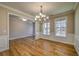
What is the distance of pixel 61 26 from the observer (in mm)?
2014

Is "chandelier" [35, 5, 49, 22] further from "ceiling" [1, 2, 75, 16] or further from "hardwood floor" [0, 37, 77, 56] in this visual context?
"hardwood floor" [0, 37, 77, 56]

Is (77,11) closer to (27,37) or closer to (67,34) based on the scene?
(67,34)

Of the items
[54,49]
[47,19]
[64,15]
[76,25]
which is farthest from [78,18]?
[54,49]

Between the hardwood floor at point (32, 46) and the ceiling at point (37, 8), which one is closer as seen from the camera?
the ceiling at point (37, 8)

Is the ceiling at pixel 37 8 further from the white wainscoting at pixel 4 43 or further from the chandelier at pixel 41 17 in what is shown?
the white wainscoting at pixel 4 43

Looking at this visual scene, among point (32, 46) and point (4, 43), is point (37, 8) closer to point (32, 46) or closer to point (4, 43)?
point (32, 46)

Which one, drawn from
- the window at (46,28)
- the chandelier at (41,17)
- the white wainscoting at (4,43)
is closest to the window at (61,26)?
the window at (46,28)

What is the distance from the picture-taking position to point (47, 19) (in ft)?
7.06

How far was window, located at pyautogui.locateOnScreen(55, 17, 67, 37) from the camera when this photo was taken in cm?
197

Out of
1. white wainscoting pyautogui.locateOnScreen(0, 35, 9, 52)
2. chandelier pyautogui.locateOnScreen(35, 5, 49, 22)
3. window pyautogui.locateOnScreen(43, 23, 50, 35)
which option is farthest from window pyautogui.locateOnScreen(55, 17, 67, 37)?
white wainscoting pyautogui.locateOnScreen(0, 35, 9, 52)

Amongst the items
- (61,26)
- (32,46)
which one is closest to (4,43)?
(32,46)

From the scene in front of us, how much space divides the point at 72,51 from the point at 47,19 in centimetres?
117

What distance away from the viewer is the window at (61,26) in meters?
1.97

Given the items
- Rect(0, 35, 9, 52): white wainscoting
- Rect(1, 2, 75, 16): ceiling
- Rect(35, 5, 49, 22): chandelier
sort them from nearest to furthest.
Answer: Rect(1, 2, 75, 16): ceiling → Rect(35, 5, 49, 22): chandelier → Rect(0, 35, 9, 52): white wainscoting
